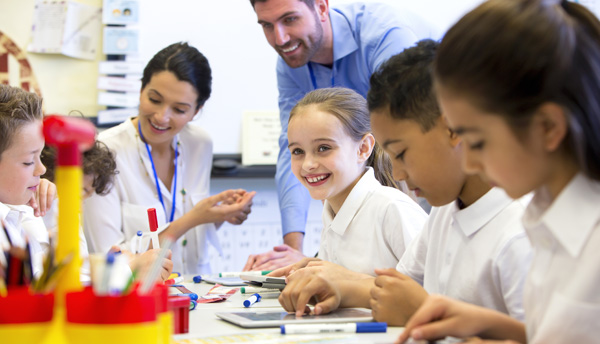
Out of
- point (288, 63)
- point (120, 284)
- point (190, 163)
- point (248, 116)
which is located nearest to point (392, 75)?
point (120, 284)

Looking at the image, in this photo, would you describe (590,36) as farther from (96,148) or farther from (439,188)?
(96,148)

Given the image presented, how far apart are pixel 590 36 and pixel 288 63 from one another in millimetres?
1688

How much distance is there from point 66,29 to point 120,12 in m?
0.25

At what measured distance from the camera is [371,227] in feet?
5.25

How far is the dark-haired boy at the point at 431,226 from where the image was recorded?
1.00 m

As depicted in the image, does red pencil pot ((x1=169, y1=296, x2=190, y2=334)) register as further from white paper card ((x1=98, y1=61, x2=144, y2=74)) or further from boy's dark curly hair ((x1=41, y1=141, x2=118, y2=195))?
white paper card ((x1=98, y1=61, x2=144, y2=74))

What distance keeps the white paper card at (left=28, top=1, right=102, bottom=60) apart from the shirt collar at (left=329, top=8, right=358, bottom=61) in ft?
3.90

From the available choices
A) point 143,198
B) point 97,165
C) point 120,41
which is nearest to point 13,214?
point 97,165

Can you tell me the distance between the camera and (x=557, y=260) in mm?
735

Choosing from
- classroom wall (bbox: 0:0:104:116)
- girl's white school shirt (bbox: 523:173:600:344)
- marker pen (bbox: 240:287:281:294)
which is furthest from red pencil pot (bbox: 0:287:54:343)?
classroom wall (bbox: 0:0:104:116)

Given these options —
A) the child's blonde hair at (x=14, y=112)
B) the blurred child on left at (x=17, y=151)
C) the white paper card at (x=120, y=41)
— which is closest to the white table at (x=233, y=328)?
the blurred child on left at (x=17, y=151)

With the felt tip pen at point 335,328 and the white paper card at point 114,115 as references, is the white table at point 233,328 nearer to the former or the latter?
the felt tip pen at point 335,328

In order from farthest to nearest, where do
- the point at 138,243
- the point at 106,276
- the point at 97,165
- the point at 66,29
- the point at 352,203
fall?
1. the point at 66,29
2. the point at 97,165
3. the point at 138,243
4. the point at 352,203
5. the point at 106,276

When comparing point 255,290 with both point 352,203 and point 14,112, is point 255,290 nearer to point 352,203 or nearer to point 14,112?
point 352,203
